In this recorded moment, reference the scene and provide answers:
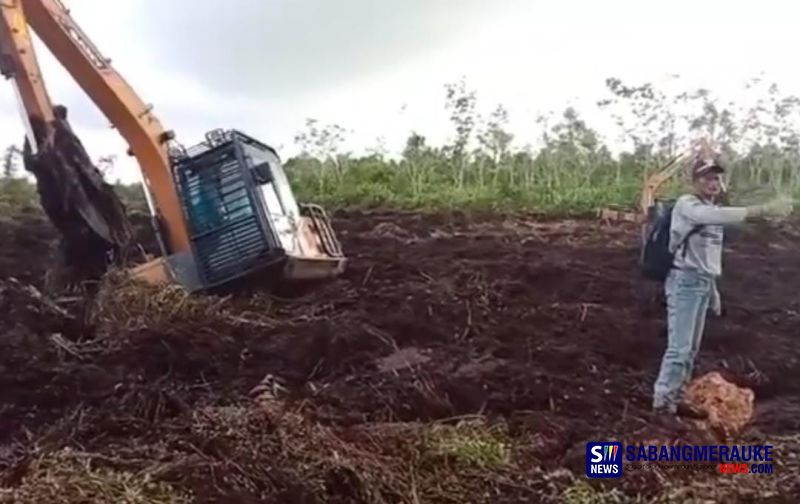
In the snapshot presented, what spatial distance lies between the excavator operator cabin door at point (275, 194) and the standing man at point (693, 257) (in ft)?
11.9

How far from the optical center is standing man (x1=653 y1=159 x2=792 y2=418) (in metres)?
5.23

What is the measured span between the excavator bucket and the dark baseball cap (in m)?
4.55

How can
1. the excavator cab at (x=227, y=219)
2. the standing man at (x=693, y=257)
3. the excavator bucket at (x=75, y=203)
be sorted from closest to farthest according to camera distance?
the standing man at (x=693, y=257)
the excavator bucket at (x=75, y=203)
the excavator cab at (x=227, y=219)

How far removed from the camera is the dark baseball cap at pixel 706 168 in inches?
207

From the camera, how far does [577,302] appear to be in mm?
8508

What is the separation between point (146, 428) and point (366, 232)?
7298 millimetres

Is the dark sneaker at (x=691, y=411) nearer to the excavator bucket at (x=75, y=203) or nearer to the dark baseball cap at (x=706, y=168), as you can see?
the dark baseball cap at (x=706, y=168)

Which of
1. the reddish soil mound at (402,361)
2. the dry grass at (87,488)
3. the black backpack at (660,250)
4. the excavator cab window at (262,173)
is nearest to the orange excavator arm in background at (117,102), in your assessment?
the excavator cab window at (262,173)

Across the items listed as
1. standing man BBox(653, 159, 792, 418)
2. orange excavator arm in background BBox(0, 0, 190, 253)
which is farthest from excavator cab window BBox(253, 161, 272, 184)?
standing man BBox(653, 159, 792, 418)

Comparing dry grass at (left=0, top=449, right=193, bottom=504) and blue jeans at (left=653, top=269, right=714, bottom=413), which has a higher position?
dry grass at (left=0, top=449, right=193, bottom=504)

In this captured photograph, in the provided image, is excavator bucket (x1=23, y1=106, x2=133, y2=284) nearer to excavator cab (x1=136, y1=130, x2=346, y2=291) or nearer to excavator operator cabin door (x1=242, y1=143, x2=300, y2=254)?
excavator cab (x1=136, y1=130, x2=346, y2=291)

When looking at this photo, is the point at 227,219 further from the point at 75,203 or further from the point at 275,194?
the point at 75,203

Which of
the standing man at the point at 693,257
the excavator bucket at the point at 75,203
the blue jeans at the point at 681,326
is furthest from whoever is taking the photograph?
the excavator bucket at the point at 75,203

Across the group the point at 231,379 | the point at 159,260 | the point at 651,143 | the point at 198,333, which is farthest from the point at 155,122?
the point at 651,143
